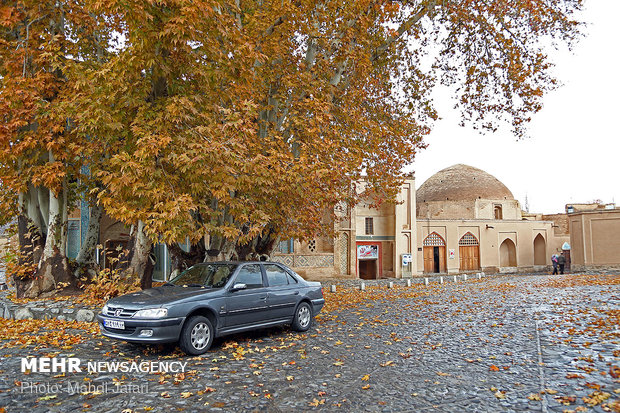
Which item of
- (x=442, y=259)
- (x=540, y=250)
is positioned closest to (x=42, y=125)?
(x=442, y=259)

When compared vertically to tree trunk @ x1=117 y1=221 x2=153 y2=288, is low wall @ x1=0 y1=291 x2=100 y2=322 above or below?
below

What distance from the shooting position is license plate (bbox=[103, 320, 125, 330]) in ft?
22.9

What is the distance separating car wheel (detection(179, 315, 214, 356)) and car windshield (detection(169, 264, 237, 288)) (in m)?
0.81

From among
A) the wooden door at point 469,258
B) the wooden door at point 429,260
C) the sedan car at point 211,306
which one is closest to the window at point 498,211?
the wooden door at point 469,258

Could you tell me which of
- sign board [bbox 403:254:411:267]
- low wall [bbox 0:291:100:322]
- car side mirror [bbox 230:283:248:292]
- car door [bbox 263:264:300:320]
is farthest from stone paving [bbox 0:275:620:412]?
sign board [bbox 403:254:411:267]

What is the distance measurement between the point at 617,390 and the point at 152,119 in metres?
8.80

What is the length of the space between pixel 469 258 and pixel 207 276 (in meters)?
36.2

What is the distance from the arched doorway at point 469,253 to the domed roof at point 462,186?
6501mm

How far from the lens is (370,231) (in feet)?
115

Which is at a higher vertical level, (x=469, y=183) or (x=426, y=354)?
(x=469, y=183)

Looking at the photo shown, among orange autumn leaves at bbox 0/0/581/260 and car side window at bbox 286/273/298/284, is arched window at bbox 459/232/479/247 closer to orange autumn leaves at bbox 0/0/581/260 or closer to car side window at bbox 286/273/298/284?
orange autumn leaves at bbox 0/0/581/260

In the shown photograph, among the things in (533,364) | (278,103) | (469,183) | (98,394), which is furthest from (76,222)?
(469,183)

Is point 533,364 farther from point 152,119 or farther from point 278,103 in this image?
point 278,103

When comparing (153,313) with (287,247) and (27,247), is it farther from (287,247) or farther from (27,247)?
(287,247)
